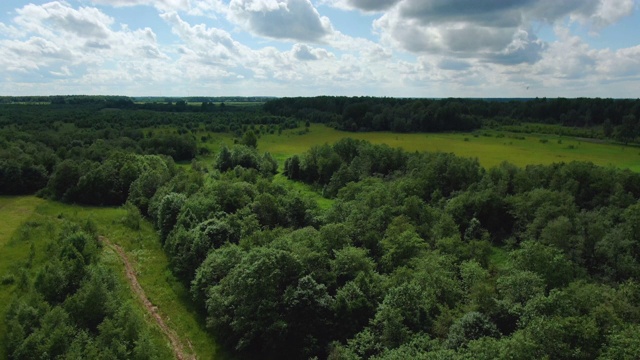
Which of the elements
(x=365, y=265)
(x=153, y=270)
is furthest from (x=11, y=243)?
(x=365, y=265)

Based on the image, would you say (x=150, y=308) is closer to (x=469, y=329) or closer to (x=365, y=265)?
(x=365, y=265)

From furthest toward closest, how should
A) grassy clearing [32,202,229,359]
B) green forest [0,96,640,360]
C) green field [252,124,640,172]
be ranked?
1. green field [252,124,640,172]
2. grassy clearing [32,202,229,359]
3. green forest [0,96,640,360]

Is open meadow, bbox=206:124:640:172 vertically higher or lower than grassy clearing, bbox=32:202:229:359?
higher

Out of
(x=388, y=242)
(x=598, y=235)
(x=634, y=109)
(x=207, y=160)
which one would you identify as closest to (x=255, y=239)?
(x=388, y=242)

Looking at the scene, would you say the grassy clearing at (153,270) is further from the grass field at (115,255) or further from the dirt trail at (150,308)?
the dirt trail at (150,308)

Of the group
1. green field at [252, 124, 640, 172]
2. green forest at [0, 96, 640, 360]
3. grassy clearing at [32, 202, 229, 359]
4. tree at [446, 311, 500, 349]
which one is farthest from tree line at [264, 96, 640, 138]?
tree at [446, 311, 500, 349]

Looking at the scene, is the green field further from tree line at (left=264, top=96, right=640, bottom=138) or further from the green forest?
the green forest
